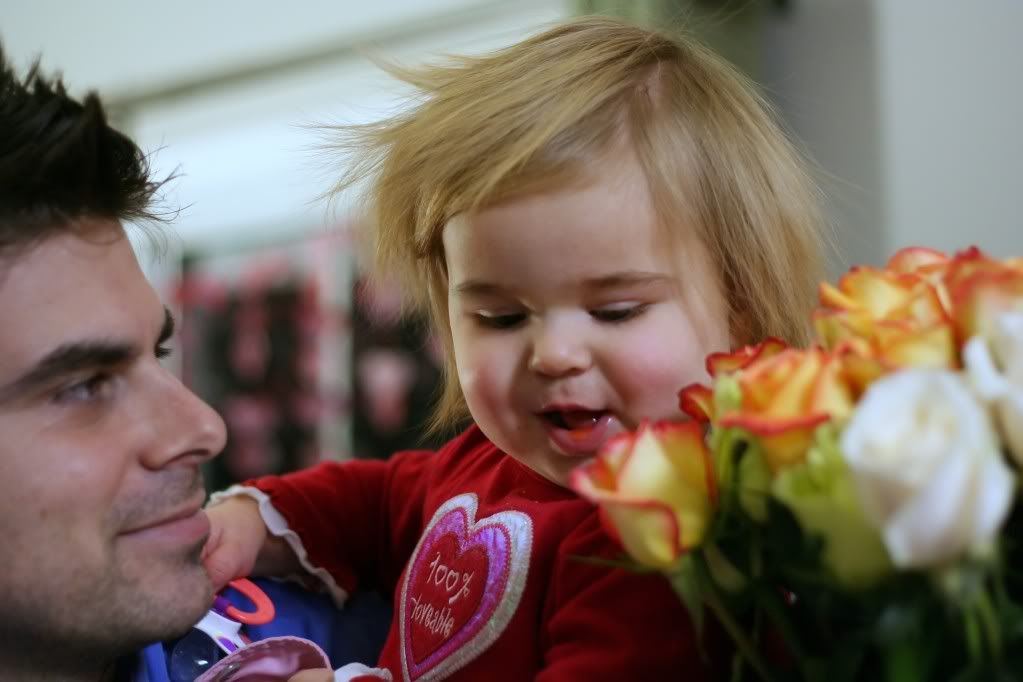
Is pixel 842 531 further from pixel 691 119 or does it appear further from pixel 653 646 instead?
pixel 691 119

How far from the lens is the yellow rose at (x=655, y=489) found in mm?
530

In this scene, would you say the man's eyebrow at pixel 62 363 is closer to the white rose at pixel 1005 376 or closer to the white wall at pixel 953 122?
the white rose at pixel 1005 376

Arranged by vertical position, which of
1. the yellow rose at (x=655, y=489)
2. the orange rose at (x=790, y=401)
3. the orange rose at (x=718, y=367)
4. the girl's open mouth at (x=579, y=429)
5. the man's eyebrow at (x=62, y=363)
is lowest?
the girl's open mouth at (x=579, y=429)

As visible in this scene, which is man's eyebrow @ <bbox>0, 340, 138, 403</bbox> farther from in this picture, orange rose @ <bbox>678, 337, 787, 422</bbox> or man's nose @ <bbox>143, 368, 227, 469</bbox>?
orange rose @ <bbox>678, 337, 787, 422</bbox>

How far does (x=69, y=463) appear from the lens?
32.1 inches

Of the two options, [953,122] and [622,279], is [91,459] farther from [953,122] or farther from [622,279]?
[953,122]

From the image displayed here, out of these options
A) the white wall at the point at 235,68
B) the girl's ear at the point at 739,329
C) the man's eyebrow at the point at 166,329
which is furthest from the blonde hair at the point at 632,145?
the white wall at the point at 235,68

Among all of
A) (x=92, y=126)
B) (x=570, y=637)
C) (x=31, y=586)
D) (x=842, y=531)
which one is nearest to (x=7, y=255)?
(x=92, y=126)

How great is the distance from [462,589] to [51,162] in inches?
19.9

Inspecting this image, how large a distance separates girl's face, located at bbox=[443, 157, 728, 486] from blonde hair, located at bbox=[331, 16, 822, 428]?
3 centimetres

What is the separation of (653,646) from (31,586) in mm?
499

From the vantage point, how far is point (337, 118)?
2.23m

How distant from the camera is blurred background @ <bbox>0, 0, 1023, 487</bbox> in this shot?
220 cm

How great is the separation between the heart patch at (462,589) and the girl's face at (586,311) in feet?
0.26
